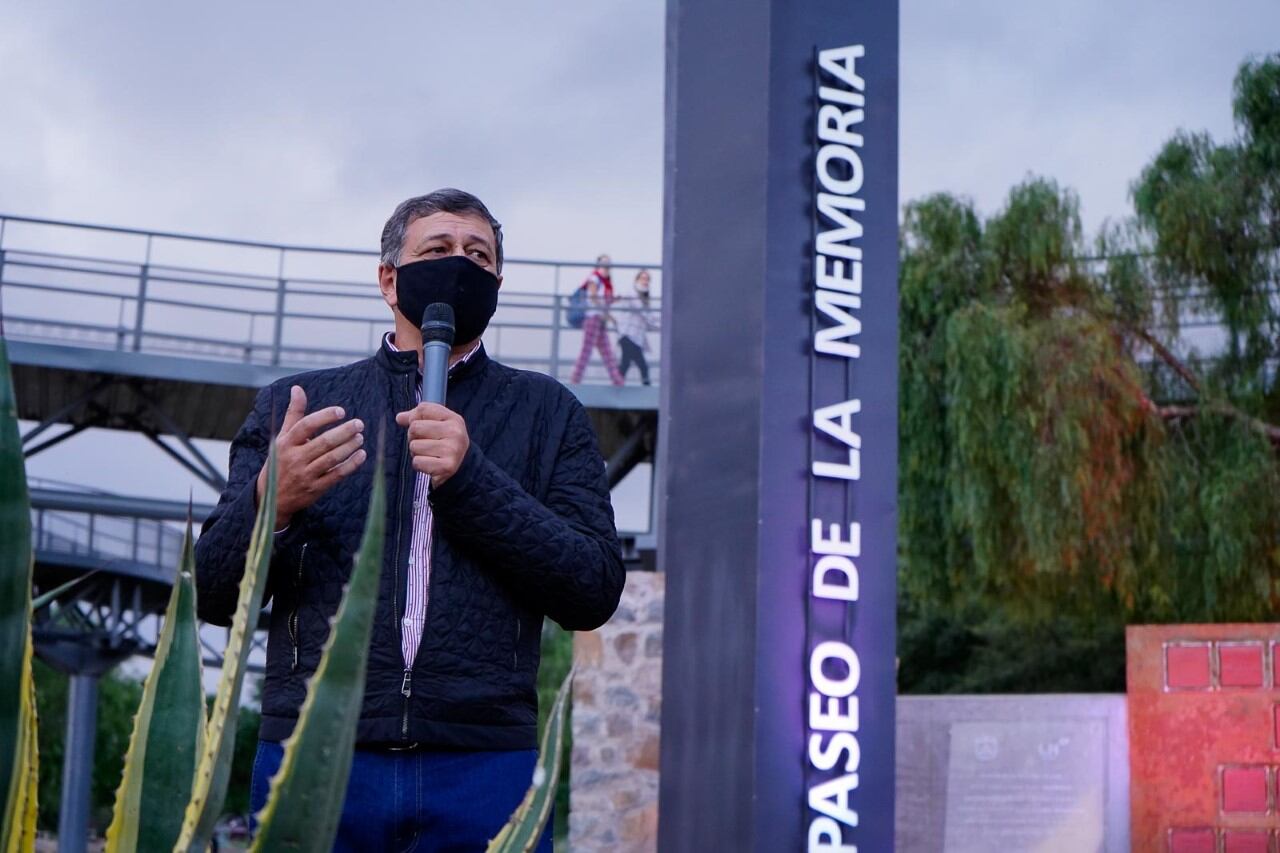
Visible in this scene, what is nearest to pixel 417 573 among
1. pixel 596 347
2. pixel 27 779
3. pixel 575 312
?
pixel 27 779

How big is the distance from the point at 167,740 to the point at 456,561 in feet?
2.42

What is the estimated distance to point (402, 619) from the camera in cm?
201

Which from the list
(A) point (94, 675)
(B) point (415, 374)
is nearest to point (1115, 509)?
(B) point (415, 374)

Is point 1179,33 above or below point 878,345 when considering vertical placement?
above

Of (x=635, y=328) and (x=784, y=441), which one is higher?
(x=635, y=328)

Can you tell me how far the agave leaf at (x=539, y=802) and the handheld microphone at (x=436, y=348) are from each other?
666 millimetres

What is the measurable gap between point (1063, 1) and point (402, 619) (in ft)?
44.4

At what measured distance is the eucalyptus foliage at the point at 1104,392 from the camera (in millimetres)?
10461

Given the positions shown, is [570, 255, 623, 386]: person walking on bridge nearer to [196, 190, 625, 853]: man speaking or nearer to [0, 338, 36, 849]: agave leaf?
[196, 190, 625, 853]: man speaking

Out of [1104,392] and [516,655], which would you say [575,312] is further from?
[516,655]

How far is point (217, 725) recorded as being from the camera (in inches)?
45.3

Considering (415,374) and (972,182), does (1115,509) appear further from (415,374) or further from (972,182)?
(415,374)

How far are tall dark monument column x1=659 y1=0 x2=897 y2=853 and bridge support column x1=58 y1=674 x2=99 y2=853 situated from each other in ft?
49.5

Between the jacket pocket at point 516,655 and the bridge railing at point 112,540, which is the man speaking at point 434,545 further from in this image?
the bridge railing at point 112,540
